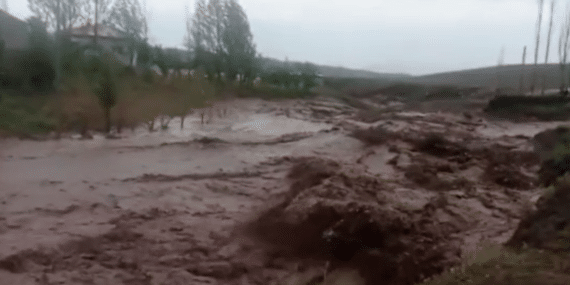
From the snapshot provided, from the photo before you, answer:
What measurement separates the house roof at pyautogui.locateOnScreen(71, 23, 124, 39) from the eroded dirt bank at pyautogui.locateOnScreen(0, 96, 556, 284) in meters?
9.38

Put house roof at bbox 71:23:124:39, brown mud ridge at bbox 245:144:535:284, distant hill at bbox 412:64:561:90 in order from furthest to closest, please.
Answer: distant hill at bbox 412:64:561:90, house roof at bbox 71:23:124:39, brown mud ridge at bbox 245:144:535:284

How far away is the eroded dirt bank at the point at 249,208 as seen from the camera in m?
2.05

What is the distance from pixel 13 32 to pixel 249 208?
906cm

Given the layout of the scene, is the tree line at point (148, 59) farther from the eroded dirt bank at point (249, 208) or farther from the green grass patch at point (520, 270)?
the green grass patch at point (520, 270)

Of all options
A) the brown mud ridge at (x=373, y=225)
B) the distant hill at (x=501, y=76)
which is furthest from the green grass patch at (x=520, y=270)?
the distant hill at (x=501, y=76)

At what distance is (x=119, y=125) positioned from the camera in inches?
227

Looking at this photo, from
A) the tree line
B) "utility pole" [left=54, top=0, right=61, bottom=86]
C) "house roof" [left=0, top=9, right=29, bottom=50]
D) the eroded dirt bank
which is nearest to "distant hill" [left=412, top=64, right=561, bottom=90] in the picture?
the tree line

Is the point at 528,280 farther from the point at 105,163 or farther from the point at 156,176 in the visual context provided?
the point at 105,163

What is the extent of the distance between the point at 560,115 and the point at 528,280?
25.6ft

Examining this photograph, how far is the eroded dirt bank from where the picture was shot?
205 cm

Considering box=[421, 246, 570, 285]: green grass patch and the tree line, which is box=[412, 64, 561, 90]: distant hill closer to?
the tree line

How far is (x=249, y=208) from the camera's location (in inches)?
121

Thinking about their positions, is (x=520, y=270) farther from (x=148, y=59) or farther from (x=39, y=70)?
(x=148, y=59)

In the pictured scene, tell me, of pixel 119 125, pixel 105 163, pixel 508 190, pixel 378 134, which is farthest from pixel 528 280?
pixel 119 125
